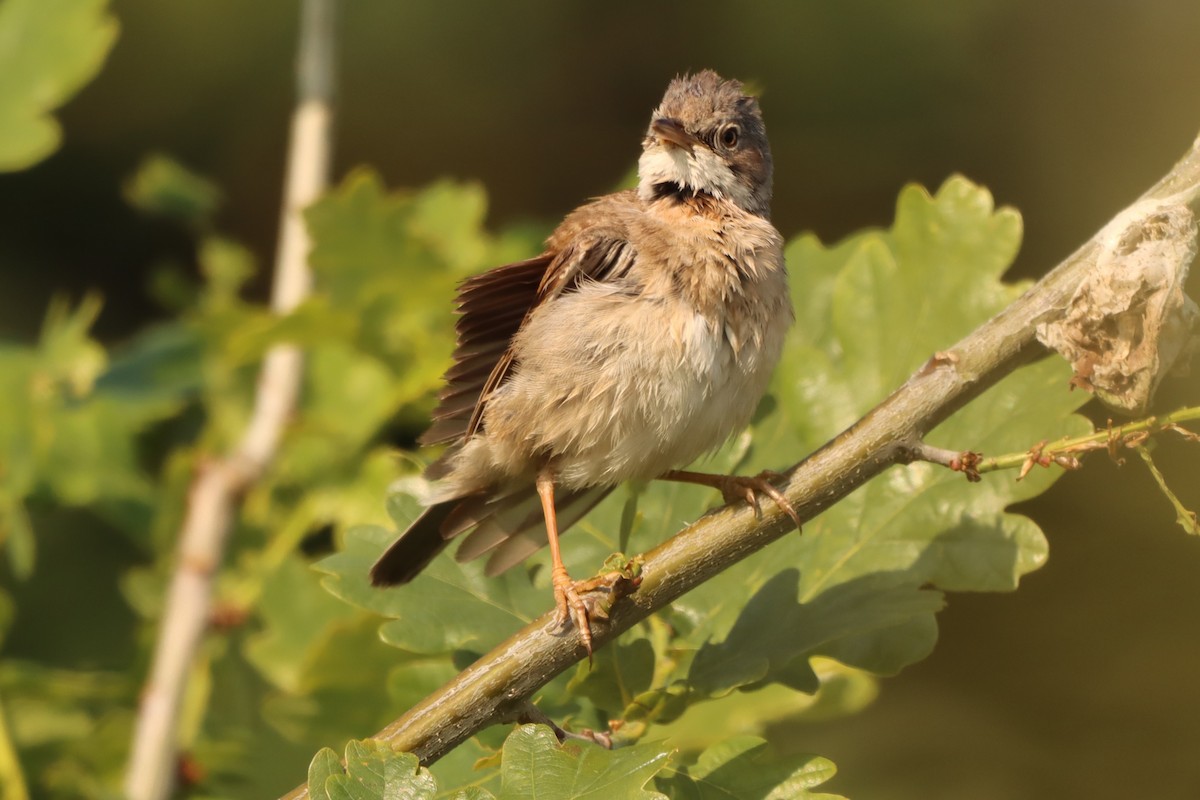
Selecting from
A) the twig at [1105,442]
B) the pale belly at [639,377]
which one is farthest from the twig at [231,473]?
the twig at [1105,442]

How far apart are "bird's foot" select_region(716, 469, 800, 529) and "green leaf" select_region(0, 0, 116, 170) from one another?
1706 mm

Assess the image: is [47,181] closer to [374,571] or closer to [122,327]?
[122,327]

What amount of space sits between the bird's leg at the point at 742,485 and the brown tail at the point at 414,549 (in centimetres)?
39

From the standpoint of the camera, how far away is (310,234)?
2.86m

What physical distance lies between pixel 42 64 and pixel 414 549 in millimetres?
1529

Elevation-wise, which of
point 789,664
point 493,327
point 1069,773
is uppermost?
point 493,327

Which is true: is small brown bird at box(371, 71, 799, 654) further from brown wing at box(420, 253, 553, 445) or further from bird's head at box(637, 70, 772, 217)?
bird's head at box(637, 70, 772, 217)

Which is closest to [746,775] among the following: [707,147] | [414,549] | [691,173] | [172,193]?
[414,549]

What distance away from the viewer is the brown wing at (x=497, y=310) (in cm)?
223

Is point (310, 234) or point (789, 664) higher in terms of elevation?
point (310, 234)

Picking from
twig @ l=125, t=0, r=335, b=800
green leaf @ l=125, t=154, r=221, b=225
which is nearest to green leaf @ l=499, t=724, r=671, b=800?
twig @ l=125, t=0, r=335, b=800

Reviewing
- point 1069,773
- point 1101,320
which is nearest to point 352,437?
point 1101,320

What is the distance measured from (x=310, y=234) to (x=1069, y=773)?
2663 millimetres

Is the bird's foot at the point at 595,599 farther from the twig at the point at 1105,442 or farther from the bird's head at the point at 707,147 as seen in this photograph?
the bird's head at the point at 707,147
